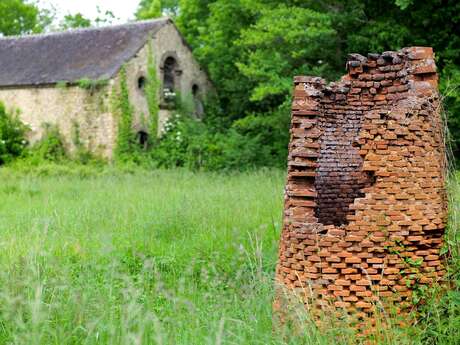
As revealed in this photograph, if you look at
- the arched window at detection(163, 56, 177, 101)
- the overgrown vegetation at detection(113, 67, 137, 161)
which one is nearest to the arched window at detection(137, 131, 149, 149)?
the overgrown vegetation at detection(113, 67, 137, 161)

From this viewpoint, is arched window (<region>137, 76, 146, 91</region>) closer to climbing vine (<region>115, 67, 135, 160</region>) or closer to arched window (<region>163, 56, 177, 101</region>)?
climbing vine (<region>115, 67, 135, 160</region>)

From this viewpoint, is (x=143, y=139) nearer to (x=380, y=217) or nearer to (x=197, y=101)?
(x=197, y=101)

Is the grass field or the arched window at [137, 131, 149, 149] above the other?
the arched window at [137, 131, 149, 149]

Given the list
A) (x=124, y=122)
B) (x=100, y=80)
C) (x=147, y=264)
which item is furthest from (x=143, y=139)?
(x=147, y=264)

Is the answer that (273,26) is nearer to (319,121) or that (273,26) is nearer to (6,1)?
(319,121)

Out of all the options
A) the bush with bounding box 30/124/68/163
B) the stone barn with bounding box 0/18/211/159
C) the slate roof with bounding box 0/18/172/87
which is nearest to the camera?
the stone barn with bounding box 0/18/211/159

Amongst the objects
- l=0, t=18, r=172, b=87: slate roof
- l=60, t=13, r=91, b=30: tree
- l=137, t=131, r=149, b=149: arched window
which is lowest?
l=137, t=131, r=149, b=149: arched window

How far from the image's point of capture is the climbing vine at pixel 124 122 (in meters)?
25.9

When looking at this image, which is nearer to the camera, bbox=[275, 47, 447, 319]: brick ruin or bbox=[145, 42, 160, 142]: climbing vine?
bbox=[275, 47, 447, 319]: brick ruin

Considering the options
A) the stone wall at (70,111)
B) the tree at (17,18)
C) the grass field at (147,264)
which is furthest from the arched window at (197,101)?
the tree at (17,18)

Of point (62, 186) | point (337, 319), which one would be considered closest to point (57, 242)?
point (337, 319)

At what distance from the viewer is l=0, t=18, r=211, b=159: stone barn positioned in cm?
2619

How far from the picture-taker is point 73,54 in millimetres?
28156

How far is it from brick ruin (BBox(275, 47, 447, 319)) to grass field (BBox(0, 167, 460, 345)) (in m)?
0.36
